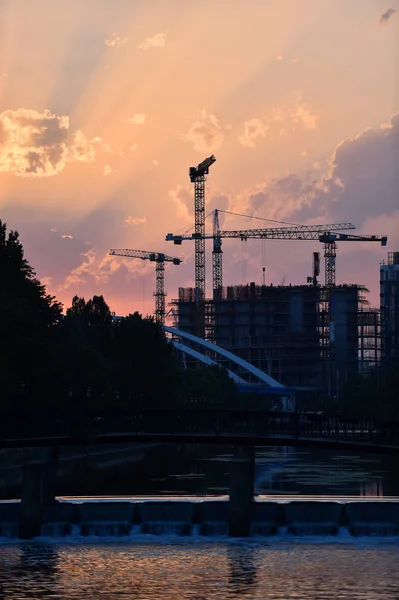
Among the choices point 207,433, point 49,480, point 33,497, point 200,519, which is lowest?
point 200,519

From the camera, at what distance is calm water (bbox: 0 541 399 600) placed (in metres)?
63.5

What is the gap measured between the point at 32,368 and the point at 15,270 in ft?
64.3

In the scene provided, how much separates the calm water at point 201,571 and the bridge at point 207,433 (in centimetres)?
906

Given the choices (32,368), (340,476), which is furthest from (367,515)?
(32,368)

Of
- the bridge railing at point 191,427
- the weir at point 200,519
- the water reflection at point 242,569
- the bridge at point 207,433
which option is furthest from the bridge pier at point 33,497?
the water reflection at point 242,569

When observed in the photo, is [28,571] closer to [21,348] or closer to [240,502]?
[240,502]

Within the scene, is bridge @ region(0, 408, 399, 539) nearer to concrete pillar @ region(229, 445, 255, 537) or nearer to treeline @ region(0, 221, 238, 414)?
concrete pillar @ region(229, 445, 255, 537)

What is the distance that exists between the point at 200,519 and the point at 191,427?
1047 cm

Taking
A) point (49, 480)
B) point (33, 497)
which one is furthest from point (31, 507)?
point (49, 480)

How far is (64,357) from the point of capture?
5571 inches

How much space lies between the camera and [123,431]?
9456 cm

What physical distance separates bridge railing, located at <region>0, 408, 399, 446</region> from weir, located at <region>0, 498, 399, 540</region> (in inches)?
205

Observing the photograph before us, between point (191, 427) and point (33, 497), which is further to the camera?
point (191, 427)

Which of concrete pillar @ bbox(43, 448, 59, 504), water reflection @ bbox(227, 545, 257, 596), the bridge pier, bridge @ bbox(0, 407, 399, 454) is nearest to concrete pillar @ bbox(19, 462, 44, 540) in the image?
the bridge pier
